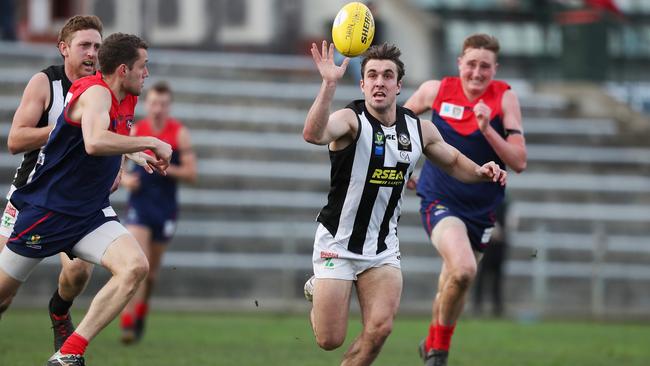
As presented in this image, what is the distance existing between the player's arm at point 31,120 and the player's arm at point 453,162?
2.72 m

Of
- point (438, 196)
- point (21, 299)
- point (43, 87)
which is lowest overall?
point (21, 299)

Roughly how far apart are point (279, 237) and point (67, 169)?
12100mm

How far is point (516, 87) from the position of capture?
1110 inches

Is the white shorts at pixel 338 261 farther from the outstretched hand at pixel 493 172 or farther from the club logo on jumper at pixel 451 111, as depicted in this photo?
the club logo on jumper at pixel 451 111

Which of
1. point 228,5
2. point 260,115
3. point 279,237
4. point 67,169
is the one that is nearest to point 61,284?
point 67,169

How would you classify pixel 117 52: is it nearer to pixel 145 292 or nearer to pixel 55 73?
pixel 55 73

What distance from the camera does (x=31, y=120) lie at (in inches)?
366

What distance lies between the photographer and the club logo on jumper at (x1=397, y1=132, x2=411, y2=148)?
8.78 metres

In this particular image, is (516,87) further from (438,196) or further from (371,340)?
(371,340)

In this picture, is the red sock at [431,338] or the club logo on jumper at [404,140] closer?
the club logo on jumper at [404,140]

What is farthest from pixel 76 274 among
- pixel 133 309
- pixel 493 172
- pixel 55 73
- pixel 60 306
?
pixel 133 309

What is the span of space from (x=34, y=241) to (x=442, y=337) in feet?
11.4

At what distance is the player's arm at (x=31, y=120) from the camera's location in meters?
9.19

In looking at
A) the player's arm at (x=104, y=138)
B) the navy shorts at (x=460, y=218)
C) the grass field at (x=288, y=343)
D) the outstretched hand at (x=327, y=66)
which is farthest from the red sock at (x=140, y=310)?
the outstretched hand at (x=327, y=66)
